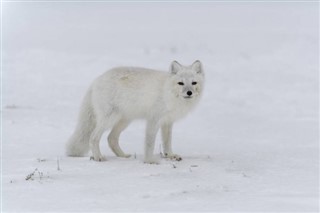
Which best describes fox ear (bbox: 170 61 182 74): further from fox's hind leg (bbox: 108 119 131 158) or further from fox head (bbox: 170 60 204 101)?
fox's hind leg (bbox: 108 119 131 158)

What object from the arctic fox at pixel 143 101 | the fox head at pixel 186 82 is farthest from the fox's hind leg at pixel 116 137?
the fox head at pixel 186 82

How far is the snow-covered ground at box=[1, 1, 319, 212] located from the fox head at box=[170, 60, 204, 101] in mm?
721

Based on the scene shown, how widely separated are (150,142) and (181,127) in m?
2.66

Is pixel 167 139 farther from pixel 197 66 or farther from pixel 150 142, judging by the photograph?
pixel 197 66

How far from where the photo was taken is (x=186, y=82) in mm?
5496

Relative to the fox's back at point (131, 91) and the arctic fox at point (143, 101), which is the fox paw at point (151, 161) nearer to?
the arctic fox at point (143, 101)

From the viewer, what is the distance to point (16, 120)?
7828 mm

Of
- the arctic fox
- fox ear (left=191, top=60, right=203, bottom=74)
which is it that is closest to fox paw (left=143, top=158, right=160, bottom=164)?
the arctic fox

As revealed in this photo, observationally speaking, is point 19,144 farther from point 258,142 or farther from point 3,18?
point 3,18

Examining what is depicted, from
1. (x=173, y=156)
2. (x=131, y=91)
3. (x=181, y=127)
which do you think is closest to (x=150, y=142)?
(x=173, y=156)

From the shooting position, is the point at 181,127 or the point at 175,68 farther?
the point at 181,127

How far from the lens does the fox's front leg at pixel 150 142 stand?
555 centimetres

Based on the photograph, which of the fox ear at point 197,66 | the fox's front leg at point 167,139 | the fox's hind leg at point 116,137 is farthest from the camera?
the fox's hind leg at point 116,137

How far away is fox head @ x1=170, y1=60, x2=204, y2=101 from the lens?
5452 millimetres
